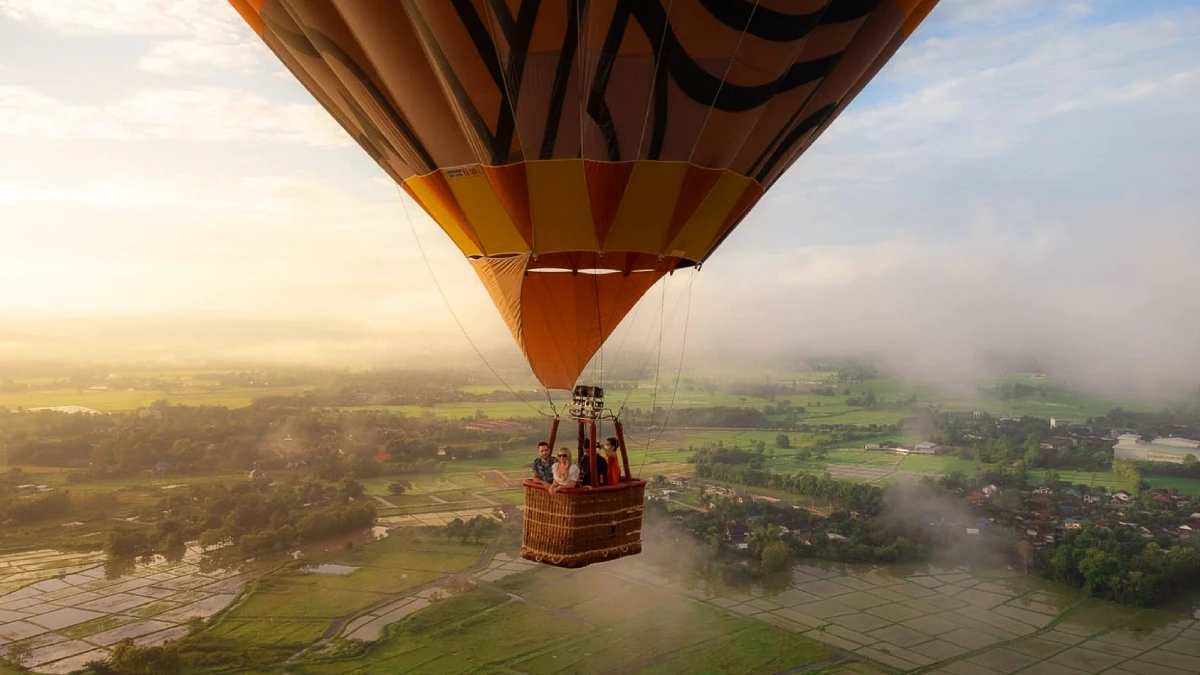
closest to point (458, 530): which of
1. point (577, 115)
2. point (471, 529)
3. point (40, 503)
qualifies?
point (471, 529)

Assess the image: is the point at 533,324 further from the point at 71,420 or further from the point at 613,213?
the point at 71,420

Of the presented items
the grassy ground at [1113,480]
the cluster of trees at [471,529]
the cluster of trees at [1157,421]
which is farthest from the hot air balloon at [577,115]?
the cluster of trees at [1157,421]

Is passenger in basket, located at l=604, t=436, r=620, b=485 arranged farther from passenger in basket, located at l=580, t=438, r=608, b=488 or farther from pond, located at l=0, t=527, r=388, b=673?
pond, located at l=0, t=527, r=388, b=673

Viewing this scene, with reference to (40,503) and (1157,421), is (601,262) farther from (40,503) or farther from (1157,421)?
(1157,421)

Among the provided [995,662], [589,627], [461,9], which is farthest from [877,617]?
[461,9]

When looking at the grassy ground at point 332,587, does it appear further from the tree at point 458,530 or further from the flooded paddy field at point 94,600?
the flooded paddy field at point 94,600
